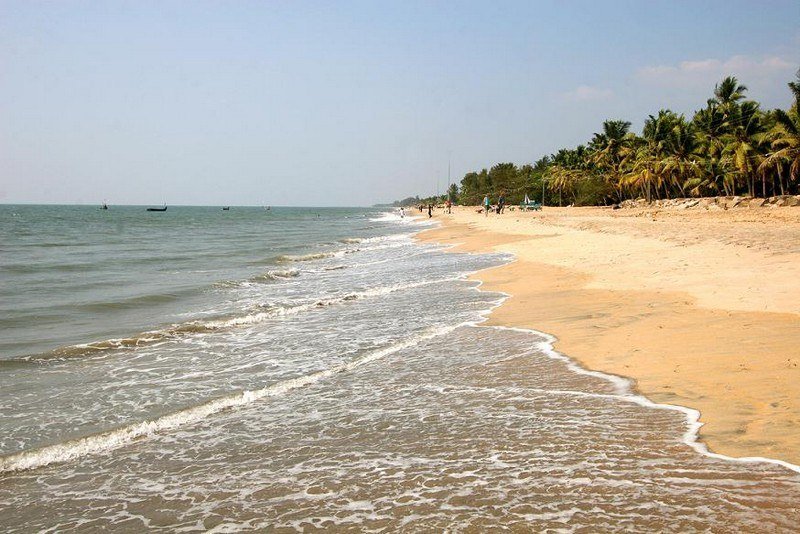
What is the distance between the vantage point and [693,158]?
209 feet

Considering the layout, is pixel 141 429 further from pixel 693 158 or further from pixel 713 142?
pixel 693 158

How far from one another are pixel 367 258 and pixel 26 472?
24.4 metres

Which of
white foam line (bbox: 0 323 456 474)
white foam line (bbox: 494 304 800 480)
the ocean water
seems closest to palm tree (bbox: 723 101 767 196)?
the ocean water

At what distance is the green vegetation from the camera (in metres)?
48.2

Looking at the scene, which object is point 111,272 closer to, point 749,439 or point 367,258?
point 367,258

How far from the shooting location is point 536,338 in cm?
931

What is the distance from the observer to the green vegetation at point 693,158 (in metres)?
48.2

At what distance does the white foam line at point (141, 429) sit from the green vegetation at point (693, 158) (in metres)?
→ 50.5

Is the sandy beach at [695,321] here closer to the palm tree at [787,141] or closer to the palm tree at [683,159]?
the palm tree at [787,141]

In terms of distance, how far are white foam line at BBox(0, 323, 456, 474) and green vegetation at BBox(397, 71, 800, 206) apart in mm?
50462

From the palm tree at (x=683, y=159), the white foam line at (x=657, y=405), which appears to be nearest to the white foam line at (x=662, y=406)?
the white foam line at (x=657, y=405)

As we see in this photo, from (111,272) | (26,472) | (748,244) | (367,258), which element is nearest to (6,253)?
(111,272)

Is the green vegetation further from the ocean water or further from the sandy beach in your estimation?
the ocean water

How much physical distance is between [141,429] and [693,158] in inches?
2771
